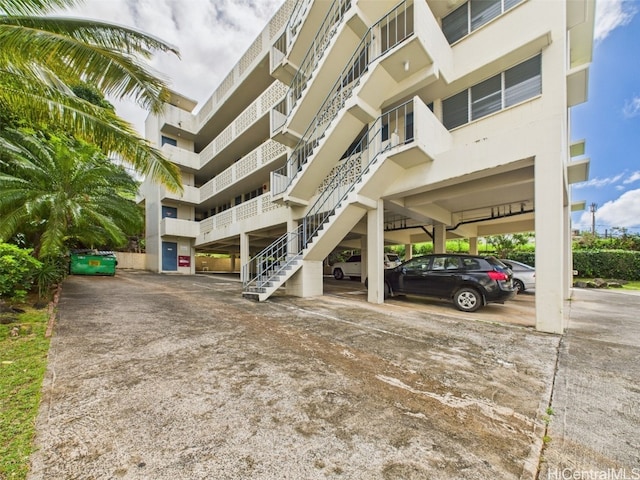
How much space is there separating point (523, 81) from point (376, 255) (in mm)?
5787

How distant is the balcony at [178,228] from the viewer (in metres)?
19.6

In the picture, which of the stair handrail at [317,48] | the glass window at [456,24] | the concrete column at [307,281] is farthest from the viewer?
the concrete column at [307,281]

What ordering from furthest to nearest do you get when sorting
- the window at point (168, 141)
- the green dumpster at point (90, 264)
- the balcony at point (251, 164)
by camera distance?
the window at point (168, 141), the green dumpster at point (90, 264), the balcony at point (251, 164)

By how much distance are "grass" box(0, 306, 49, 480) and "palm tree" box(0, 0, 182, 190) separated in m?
3.82

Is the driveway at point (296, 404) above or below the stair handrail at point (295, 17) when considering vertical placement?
below

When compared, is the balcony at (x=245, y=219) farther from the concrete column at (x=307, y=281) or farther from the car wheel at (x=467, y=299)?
the car wheel at (x=467, y=299)

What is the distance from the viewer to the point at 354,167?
31.1ft

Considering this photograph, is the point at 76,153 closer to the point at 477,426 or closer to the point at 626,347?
the point at 477,426

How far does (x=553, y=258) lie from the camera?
530 centimetres

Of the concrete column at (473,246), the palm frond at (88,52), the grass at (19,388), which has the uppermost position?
the palm frond at (88,52)

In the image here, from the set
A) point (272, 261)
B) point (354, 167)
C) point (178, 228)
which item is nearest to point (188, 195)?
point (178, 228)

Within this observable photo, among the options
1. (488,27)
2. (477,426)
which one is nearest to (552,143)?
(488,27)

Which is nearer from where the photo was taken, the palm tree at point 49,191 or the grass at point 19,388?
the grass at point 19,388

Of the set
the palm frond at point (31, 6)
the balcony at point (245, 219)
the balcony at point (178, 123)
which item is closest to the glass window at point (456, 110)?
the balcony at point (245, 219)
